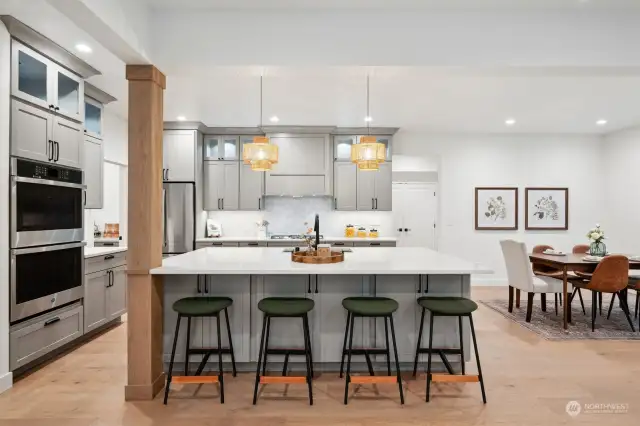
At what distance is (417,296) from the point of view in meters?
2.99

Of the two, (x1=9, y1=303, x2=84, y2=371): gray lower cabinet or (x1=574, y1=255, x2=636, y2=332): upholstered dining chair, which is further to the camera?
(x1=574, y1=255, x2=636, y2=332): upholstered dining chair

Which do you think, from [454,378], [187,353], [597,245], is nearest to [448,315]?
[454,378]

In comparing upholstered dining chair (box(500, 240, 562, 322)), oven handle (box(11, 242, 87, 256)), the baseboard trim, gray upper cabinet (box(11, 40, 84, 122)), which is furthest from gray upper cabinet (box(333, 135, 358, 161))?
the baseboard trim

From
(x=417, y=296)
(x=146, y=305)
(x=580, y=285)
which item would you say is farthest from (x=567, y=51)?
(x=146, y=305)

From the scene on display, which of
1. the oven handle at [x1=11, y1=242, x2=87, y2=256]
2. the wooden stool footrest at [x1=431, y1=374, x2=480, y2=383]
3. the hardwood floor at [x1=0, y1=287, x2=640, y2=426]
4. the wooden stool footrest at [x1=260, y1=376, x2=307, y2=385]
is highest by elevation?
the oven handle at [x1=11, y1=242, x2=87, y2=256]

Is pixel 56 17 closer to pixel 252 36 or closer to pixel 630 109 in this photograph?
pixel 252 36

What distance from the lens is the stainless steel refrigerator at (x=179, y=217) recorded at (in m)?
5.68

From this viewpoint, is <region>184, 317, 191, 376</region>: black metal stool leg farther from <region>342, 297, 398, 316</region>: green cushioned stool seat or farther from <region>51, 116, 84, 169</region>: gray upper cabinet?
<region>51, 116, 84, 169</region>: gray upper cabinet

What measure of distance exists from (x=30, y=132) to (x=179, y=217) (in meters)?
2.86

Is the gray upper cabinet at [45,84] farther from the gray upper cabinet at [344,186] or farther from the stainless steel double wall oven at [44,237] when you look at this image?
the gray upper cabinet at [344,186]

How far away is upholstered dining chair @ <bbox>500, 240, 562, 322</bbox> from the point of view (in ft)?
14.2

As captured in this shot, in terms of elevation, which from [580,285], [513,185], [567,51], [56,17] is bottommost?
[580,285]

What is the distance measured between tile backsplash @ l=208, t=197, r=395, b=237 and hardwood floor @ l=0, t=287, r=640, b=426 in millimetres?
3279

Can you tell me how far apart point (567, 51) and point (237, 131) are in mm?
4632
